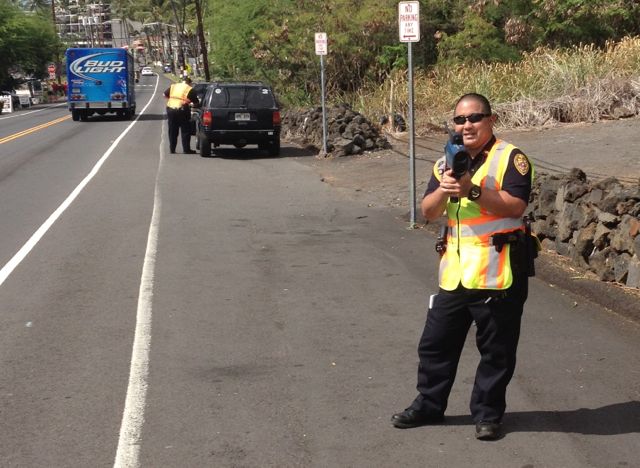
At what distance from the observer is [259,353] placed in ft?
23.6

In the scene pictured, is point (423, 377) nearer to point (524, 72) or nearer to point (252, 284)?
point (252, 284)

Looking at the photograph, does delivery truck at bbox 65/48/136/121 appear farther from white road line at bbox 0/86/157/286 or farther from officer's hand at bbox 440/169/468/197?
officer's hand at bbox 440/169/468/197

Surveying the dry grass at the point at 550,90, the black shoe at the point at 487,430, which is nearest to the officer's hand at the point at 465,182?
the black shoe at the point at 487,430

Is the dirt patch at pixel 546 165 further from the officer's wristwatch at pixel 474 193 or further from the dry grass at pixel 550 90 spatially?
the officer's wristwatch at pixel 474 193

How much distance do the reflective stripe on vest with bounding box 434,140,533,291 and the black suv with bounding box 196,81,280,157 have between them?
1876 cm

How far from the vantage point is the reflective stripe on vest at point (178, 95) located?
24938mm

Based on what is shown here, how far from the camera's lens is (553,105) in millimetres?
23328

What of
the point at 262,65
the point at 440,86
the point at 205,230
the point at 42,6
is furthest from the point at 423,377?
the point at 42,6

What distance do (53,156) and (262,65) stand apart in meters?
15.5

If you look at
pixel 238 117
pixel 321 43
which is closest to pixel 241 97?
pixel 238 117

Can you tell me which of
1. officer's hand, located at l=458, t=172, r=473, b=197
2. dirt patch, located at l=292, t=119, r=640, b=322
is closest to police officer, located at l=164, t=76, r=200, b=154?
dirt patch, located at l=292, t=119, r=640, b=322

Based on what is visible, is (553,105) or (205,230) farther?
(553,105)

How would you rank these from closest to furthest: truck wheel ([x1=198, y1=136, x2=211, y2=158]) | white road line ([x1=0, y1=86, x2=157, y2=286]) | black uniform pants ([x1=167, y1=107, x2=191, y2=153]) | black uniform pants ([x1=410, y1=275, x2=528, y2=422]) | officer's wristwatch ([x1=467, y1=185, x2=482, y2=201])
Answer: officer's wristwatch ([x1=467, y1=185, x2=482, y2=201])
black uniform pants ([x1=410, y1=275, x2=528, y2=422])
white road line ([x1=0, y1=86, x2=157, y2=286])
truck wheel ([x1=198, y1=136, x2=211, y2=158])
black uniform pants ([x1=167, y1=107, x2=191, y2=153])

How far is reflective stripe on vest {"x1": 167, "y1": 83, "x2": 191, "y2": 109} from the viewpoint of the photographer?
24.9m
